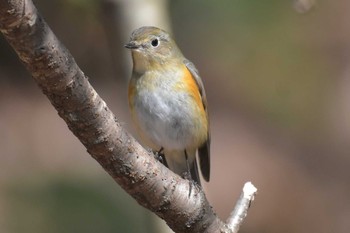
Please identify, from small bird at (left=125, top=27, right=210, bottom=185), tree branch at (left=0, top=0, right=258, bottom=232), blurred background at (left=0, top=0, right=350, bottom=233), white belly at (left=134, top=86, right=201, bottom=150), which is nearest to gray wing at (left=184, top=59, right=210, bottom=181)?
small bird at (left=125, top=27, right=210, bottom=185)

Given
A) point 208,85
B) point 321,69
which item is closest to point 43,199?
point 208,85

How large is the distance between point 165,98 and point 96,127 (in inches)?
73.7

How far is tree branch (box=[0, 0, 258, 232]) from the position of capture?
6.99 feet

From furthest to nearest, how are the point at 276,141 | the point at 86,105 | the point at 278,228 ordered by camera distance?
the point at 276,141 < the point at 278,228 < the point at 86,105

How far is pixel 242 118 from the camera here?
31.7ft

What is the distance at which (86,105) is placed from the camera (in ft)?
7.84

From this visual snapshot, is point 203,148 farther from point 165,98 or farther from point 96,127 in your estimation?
point 96,127

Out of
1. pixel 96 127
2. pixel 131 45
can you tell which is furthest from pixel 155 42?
pixel 96 127

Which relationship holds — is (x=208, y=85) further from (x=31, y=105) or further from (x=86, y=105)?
(x=86, y=105)

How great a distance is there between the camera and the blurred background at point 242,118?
8.42 metres

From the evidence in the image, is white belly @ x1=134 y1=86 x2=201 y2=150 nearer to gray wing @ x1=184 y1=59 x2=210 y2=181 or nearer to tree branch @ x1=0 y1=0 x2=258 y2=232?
gray wing @ x1=184 y1=59 x2=210 y2=181

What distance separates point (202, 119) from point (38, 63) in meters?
2.32

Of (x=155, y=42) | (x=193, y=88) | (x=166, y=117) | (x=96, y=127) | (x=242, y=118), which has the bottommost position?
(x=96, y=127)

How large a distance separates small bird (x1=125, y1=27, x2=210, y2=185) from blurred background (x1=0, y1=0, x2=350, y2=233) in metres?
3.50
